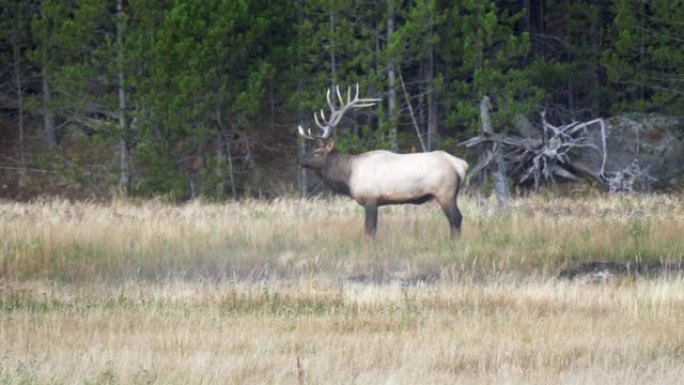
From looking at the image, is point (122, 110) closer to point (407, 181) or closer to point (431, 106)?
point (431, 106)

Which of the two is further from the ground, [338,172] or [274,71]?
[274,71]

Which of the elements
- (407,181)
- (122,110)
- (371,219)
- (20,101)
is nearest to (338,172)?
(371,219)

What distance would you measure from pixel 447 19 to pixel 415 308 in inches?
618

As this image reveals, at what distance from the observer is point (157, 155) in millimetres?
24859

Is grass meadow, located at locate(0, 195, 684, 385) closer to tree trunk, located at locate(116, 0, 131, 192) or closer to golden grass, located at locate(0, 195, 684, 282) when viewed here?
golden grass, located at locate(0, 195, 684, 282)

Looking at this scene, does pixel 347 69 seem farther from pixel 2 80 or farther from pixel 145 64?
pixel 2 80

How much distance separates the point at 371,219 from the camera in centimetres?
1661

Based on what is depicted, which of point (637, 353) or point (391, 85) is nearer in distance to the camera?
point (637, 353)

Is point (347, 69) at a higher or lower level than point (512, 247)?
higher

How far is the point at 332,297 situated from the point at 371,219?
493 cm

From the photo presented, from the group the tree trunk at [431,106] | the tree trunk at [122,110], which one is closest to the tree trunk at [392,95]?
the tree trunk at [431,106]

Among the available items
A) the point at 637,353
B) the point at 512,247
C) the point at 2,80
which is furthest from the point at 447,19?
the point at 637,353

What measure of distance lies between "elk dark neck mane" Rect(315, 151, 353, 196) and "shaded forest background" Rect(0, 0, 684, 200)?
6089 millimetres

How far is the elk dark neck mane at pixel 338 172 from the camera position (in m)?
17.1
